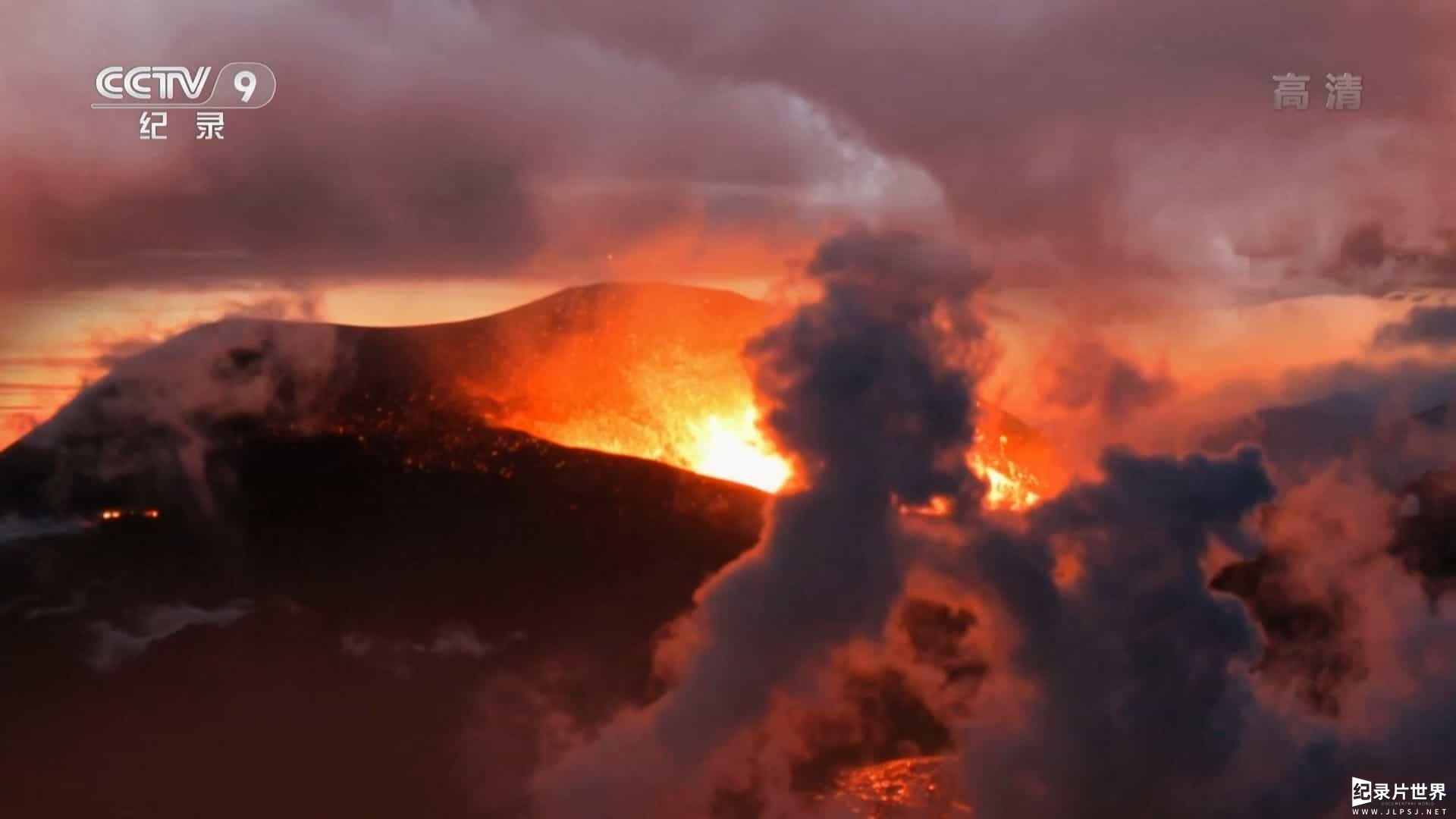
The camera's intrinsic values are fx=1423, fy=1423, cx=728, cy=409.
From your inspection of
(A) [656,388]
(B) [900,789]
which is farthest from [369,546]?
(B) [900,789]

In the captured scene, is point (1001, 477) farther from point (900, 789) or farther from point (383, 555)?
point (383, 555)

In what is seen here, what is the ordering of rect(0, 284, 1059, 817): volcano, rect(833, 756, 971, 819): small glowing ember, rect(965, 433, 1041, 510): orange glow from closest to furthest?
rect(833, 756, 971, 819): small glowing ember, rect(965, 433, 1041, 510): orange glow, rect(0, 284, 1059, 817): volcano

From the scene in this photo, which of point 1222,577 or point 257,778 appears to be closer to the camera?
point 257,778

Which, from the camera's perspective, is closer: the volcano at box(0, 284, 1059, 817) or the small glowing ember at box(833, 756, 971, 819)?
the small glowing ember at box(833, 756, 971, 819)

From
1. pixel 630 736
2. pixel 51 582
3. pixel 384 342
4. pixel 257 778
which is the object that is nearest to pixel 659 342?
pixel 384 342

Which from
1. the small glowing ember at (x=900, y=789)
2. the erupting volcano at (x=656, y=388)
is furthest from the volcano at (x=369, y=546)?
the small glowing ember at (x=900, y=789)

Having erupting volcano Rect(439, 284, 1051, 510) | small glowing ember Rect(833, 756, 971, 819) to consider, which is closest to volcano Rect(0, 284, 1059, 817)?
erupting volcano Rect(439, 284, 1051, 510)

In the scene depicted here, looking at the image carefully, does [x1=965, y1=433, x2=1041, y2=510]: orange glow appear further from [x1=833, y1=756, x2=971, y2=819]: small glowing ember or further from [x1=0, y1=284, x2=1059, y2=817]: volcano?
[x1=833, y1=756, x2=971, y2=819]: small glowing ember

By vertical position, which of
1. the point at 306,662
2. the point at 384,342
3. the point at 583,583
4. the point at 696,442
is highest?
the point at 384,342

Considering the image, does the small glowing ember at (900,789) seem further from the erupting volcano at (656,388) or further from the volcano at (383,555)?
the erupting volcano at (656,388)

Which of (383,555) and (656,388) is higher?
(656,388)

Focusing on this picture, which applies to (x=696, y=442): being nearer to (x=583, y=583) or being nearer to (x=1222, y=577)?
(x=583, y=583)

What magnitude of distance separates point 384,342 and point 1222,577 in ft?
16.2

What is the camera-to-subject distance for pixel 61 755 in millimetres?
7289
